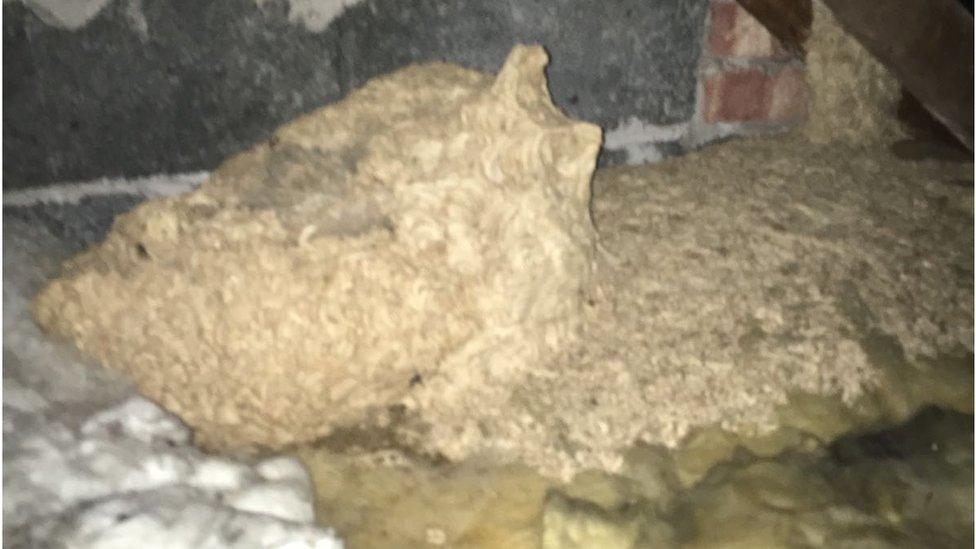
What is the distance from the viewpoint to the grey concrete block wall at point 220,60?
1071 mm

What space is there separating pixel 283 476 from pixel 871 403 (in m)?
0.66

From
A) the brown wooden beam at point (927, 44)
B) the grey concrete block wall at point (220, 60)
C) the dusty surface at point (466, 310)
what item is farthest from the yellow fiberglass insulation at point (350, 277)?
the brown wooden beam at point (927, 44)

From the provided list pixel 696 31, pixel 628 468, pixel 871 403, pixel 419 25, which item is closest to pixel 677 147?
pixel 696 31

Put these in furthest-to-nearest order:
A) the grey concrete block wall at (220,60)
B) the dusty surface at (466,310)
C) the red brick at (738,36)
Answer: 1. the red brick at (738,36)
2. the grey concrete block wall at (220,60)
3. the dusty surface at (466,310)

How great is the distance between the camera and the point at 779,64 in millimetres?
1456

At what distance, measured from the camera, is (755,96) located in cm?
148

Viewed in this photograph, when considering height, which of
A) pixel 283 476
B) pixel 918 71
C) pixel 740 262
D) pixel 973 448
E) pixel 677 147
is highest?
pixel 918 71

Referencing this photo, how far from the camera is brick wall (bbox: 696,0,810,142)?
55.0 inches

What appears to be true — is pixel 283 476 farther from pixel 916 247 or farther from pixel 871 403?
pixel 916 247

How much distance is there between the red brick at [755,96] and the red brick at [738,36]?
0.03 meters

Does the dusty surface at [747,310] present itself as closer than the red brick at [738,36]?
Yes

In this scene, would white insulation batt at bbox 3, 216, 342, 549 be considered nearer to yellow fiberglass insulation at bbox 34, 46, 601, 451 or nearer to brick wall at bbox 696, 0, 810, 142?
yellow fiberglass insulation at bbox 34, 46, 601, 451

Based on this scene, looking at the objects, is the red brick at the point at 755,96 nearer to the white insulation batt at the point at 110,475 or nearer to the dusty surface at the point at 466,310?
the dusty surface at the point at 466,310

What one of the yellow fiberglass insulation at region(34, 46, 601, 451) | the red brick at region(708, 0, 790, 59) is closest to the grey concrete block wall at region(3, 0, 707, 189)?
the red brick at region(708, 0, 790, 59)
